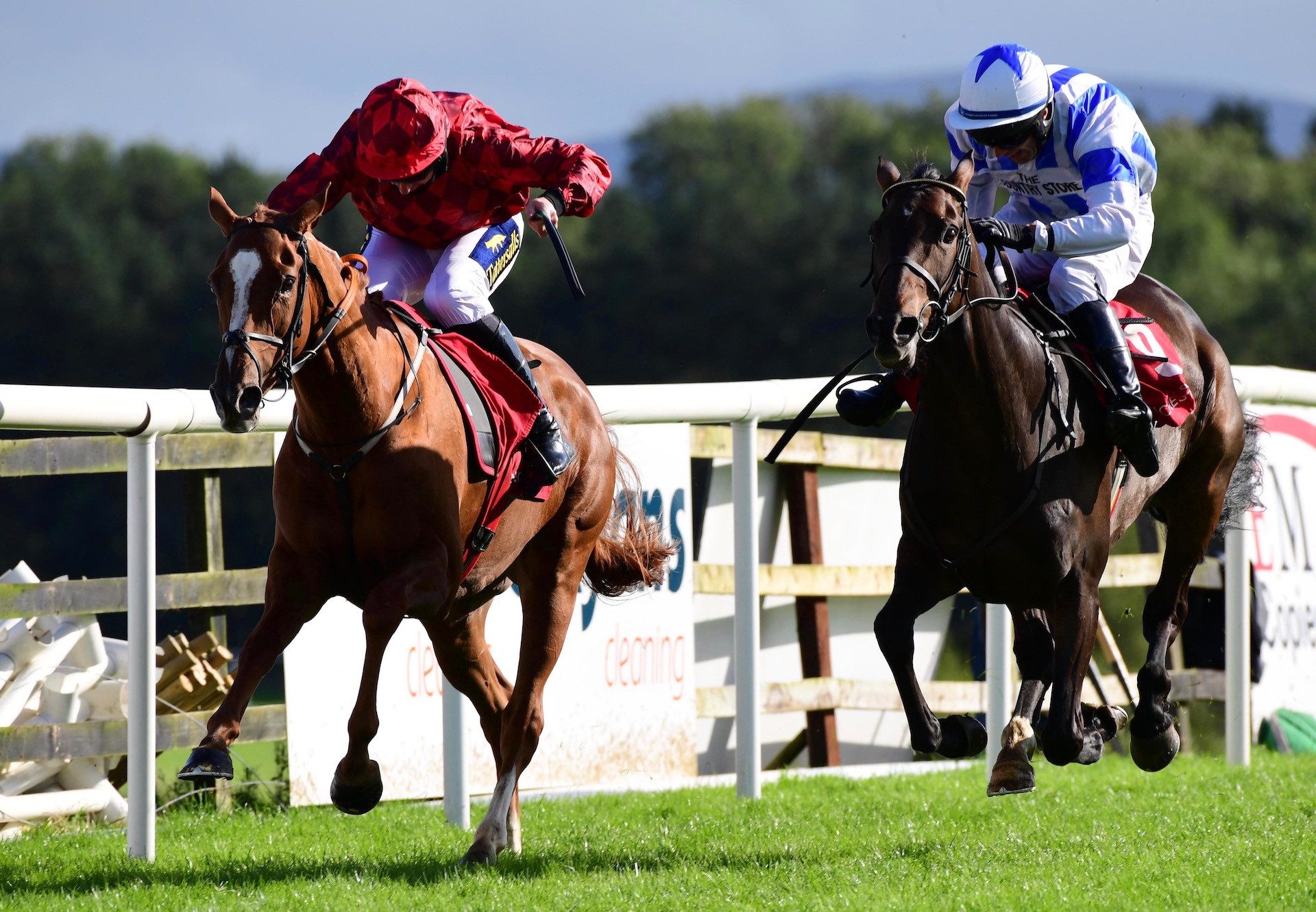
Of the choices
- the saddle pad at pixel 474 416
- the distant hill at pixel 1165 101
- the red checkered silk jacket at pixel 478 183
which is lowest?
the saddle pad at pixel 474 416

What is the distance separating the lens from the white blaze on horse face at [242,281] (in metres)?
4.14

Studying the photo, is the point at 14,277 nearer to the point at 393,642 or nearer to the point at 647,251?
the point at 647,251

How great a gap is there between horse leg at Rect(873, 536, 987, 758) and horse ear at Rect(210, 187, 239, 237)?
2152 mm

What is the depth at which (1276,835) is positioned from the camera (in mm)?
5367

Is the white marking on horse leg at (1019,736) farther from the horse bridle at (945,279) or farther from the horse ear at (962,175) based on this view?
the horse ear at (962,175)

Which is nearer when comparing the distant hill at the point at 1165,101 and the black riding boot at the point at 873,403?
the black riding boot at the point at 873,403

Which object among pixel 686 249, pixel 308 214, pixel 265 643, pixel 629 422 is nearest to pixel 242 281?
pixel 308 214

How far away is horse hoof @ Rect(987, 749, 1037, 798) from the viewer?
4.80 m

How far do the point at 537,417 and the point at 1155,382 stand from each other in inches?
77.9

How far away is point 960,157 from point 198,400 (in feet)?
8.19

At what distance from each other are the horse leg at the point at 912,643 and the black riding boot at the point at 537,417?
1088 mm

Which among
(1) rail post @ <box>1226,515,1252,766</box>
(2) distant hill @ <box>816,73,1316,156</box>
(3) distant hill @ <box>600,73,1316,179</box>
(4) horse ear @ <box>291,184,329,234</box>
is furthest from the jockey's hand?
(2) distant hill @ <box>816,73,1316,156</box>

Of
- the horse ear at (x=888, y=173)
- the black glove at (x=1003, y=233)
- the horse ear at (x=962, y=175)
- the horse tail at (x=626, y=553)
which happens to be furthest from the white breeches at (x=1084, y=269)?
the horse tail at (x=626, y=553)

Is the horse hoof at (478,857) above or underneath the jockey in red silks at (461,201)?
underneath
